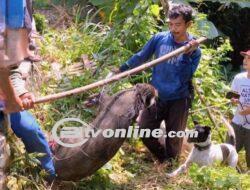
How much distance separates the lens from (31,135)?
3.65 meters

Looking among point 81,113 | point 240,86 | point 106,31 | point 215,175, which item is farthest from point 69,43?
point 215,175

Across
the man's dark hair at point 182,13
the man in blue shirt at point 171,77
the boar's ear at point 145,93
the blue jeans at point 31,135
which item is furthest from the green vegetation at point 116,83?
the man's dark hair at point 182,13

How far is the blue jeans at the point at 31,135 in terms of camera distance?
3.60 m

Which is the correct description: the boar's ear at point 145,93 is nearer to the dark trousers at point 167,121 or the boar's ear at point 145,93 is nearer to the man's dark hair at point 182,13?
the dark trousers at point 167,121

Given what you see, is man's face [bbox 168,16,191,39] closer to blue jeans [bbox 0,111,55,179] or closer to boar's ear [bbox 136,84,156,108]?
boar's ear [bbox 136,84,156,108]

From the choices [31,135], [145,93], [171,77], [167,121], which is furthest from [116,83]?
[31,135]

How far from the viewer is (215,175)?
4309 mm

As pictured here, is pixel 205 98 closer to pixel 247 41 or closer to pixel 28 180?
pixel 28 180

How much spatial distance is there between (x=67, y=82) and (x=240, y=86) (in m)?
1.94

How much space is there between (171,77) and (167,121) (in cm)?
47

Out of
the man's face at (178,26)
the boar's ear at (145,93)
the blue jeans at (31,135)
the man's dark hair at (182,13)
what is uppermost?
the man's dark hair at (182,13)

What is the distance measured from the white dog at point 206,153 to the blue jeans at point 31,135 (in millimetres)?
1275

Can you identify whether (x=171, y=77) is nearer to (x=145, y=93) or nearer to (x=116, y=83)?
(x=145, y=93)

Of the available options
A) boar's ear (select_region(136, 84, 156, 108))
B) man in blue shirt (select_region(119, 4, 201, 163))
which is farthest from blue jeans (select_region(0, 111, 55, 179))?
man in blue shirt (select_region(119, 4, 201, 163))
